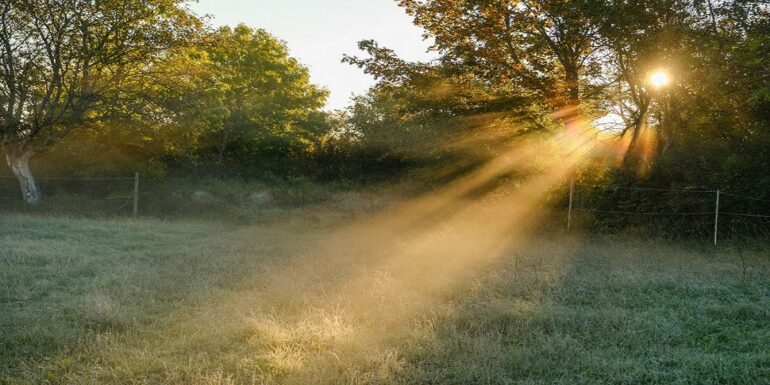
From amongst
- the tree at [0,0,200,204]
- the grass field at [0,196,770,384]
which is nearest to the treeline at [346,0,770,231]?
the grass field at [0,196,770,384]

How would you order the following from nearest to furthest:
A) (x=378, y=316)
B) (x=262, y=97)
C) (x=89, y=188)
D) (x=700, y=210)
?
(x=378, y=316), (x=700, y=210), (x=89, y=188), (x=262, y=97)

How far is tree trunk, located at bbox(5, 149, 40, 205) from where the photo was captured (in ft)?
69.4

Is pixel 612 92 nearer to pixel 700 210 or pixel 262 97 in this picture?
pixel 700 210

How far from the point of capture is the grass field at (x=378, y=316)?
4238 millimetres

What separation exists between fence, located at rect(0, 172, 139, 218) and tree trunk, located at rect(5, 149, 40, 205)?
769mm

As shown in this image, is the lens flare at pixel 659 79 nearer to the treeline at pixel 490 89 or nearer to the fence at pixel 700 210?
the treeline at pixel 490 89

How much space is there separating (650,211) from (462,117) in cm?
585

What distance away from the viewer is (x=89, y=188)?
23500 mm

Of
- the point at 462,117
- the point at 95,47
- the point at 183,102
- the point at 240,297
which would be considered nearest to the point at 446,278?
the point at 240,297

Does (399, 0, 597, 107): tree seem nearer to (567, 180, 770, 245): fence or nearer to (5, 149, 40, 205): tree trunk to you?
(567, 180, 770, 245): fence

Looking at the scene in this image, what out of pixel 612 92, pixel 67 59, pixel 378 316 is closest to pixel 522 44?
pixel 612 92

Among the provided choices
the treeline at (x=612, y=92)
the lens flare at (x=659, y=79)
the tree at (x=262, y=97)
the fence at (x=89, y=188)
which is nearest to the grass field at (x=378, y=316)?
the treeline at (x=612, y=92)

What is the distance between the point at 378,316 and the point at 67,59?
2013cm

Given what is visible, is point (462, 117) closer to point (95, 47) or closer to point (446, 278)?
point (446, 278)
